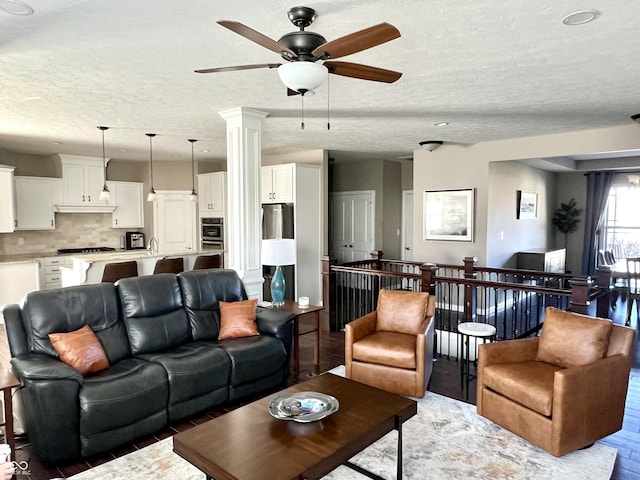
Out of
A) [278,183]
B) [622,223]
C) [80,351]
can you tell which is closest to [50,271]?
[278,183]

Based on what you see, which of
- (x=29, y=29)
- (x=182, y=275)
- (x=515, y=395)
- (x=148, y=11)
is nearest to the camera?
(x=148, y=11)

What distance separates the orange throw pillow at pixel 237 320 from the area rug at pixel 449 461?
3.58 ft

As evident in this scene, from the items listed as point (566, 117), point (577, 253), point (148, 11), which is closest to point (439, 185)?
point (566, 117)

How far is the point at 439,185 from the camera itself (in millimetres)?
7176

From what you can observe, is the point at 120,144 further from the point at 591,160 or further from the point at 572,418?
the point at 591,160

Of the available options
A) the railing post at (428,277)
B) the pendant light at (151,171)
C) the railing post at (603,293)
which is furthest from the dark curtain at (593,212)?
the pendant light at (151,171)

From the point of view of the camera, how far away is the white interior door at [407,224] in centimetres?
910

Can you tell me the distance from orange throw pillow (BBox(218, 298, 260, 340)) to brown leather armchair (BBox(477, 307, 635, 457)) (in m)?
1.97

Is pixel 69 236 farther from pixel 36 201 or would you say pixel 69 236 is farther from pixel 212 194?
pixel 212 194

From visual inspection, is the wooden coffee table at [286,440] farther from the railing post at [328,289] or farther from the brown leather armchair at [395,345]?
the railing post at [328,289]

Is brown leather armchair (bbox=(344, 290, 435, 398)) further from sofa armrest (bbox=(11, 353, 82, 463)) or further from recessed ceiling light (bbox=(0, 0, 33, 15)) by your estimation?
recessed ceiling light (bbox=(0, 0, 33, 15))

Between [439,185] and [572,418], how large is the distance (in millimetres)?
4954

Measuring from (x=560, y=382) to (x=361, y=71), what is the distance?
7.23 feet

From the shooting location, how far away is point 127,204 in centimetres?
855
